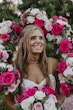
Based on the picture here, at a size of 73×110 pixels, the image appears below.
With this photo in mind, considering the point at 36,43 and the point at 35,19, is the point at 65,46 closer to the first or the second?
the point at 36,43

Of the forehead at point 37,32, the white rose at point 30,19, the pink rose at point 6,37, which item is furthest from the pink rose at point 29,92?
the white rose at point 30,19

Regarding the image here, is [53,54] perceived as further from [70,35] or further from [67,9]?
[67,9]

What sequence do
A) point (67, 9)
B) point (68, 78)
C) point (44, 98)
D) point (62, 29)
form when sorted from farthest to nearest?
point (67, 9)
point (62, 29)
point (68, 78)
point (44, 98)

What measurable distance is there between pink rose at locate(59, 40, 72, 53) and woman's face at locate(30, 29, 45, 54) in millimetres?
342

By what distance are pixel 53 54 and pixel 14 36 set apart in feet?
1.80

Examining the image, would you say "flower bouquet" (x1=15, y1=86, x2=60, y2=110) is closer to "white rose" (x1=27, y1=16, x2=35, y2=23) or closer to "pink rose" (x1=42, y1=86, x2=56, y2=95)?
"pink rose" (x1=42, y1=86, x2=56, y2=95)

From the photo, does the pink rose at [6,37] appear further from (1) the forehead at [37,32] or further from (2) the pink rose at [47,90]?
(2) the pink rose at [47,90]

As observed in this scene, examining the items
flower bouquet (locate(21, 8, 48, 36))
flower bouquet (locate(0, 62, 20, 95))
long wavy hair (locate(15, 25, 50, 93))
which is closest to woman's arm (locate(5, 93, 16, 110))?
flower bouquet (locate(0, 62, 20, 95))

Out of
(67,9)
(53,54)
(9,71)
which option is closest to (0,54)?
(9,71)

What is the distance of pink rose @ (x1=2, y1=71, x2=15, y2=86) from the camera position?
4301 millimetres

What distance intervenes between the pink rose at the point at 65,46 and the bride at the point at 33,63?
0.59ft

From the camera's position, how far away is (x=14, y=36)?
492cm

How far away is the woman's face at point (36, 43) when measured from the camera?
14.7ft

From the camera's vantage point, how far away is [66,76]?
178 inches
